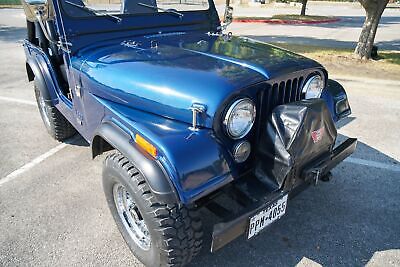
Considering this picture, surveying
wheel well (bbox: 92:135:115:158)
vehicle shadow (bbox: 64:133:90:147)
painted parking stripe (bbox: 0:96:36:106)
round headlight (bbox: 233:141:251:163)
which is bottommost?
vehicle shadow (bbox: 64:133:90:147)

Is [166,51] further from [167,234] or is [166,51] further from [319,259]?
[319,259]

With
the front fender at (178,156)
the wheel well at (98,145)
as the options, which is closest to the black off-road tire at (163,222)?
the front fender at (178,156)

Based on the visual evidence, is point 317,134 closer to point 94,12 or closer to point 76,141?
point 94,12

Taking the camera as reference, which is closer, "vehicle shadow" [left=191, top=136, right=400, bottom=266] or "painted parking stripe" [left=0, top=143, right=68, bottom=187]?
"vehicle shadow" [left=191, top=136, right=400, bottom=266]

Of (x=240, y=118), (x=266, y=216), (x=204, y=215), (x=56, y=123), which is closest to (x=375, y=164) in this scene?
(x=204, y=215)

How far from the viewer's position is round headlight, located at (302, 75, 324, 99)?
244cm

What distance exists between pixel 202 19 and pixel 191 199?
7.49 feet

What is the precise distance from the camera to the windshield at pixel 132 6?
2.75 meters

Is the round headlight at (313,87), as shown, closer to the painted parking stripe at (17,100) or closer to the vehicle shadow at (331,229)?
the vehicle shadow at (331,229)

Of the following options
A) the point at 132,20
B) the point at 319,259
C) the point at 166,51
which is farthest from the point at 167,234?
the point at 132,20

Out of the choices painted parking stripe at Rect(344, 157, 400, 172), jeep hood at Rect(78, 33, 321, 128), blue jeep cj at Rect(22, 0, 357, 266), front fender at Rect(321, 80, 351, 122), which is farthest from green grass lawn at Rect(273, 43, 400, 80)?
jeep hood at Rect(78, 33, 321, 128)

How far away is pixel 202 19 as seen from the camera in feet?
11.3

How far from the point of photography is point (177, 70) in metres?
2.19

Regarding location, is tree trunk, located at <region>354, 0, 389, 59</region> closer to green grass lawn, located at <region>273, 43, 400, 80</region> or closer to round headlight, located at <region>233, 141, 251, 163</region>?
green grass lawn, located at <region>273, 43, 400, 80</region>
